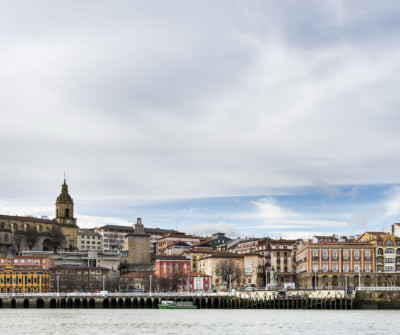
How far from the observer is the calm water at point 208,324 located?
70.4 metres

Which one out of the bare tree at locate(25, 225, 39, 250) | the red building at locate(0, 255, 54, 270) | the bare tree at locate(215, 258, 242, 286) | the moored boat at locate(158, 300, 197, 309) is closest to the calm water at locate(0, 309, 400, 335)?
the moored boat at locate(158, 300, 197, 309)

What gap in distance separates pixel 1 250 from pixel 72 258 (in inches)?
840

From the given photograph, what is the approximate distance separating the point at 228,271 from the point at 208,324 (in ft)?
231

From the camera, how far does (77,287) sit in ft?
508

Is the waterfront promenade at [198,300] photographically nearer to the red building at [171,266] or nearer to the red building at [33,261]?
the red building at [33,261]

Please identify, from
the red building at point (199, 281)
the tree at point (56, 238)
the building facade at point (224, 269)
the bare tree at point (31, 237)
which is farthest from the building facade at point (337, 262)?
the bare tree at point (31, 237)

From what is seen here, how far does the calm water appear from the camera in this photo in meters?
70.4

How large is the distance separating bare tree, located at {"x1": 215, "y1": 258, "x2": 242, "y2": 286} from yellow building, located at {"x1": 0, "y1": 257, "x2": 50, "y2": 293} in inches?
1413

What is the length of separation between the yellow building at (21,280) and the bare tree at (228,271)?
35883 mm

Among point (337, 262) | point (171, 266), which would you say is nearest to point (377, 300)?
point (337, 262)

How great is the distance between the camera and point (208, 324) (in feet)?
258

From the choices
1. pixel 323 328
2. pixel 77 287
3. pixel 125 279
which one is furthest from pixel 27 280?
pixel 323 328

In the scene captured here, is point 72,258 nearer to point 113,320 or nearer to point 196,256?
point 196,256

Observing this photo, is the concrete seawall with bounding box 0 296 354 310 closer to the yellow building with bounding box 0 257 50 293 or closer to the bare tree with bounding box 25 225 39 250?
the yellow building with bounding box 0 257 50 293
